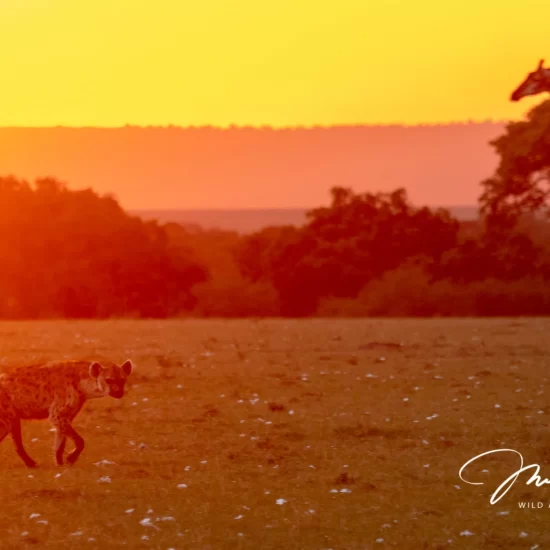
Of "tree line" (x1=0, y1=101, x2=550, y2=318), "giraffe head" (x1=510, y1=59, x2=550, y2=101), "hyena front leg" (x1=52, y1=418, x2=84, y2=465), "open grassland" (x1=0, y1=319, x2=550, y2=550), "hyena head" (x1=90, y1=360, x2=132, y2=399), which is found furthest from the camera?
"tree line" (x1=0, y1=101, x2=550, y2=318)

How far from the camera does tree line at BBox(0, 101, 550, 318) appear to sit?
2068 inches

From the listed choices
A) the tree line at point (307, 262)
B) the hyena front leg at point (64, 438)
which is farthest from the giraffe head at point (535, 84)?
the tree line at point (307, 262)

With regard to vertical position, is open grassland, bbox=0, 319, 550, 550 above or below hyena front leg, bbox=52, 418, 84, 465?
below

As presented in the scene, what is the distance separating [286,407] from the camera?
18.8m

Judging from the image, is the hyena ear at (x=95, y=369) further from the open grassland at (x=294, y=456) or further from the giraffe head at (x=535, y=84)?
the giraffe head at (x=535, y=84)

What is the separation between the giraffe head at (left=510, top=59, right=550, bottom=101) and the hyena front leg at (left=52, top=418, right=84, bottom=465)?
22.4 ft

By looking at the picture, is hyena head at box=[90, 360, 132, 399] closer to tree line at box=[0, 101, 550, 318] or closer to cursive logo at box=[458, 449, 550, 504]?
cursive logo at box=[458, 449, 550, 504]

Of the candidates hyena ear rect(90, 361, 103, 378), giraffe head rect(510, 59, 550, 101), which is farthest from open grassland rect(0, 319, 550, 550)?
giraffe head rect(510, 59, 550, 101)

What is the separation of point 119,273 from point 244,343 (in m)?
28.4

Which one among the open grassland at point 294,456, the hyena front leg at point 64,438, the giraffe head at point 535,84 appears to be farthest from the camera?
the giraffe head at point 535,84

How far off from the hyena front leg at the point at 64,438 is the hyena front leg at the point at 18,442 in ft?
0.96

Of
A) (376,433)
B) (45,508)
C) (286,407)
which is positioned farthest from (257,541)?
(286,407)

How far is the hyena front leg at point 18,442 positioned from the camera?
45.1 feet

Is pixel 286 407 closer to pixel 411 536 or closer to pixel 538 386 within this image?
pixel 538 386
